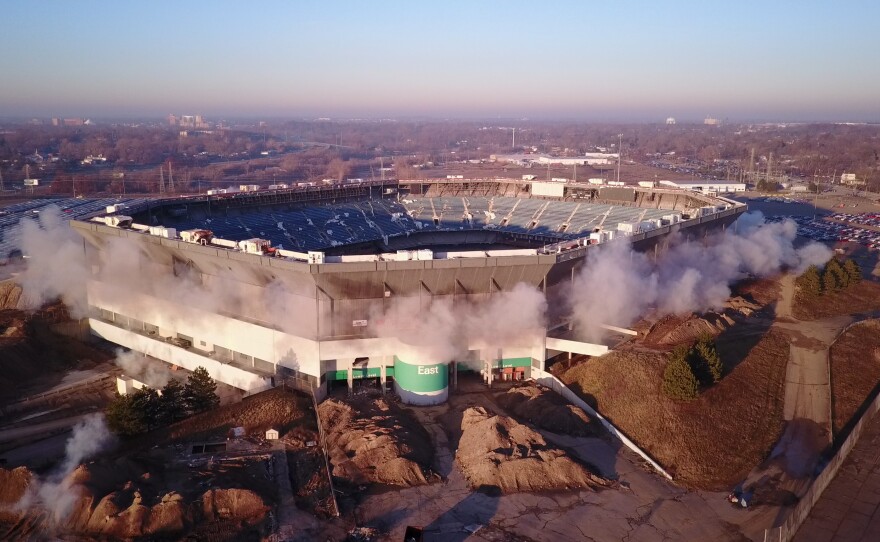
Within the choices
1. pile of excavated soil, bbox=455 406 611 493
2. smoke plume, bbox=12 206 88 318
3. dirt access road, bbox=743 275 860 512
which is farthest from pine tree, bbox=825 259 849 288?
smoke plume, bbox=12 206 88 318

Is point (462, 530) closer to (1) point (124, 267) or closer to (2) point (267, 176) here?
(1) point (124, 267)

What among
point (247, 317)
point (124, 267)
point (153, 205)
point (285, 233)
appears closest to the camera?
point (247, 317)

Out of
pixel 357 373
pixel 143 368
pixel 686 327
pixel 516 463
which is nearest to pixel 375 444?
pixel 516 463

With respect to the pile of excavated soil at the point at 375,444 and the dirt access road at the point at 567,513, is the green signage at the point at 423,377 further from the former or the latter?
the dirt access road at the point at 567,513

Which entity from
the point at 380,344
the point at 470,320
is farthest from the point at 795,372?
the point at 380,344

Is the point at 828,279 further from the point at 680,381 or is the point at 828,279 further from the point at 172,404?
the point at 172,404

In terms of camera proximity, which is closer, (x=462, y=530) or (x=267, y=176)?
(x=462, y=530)
